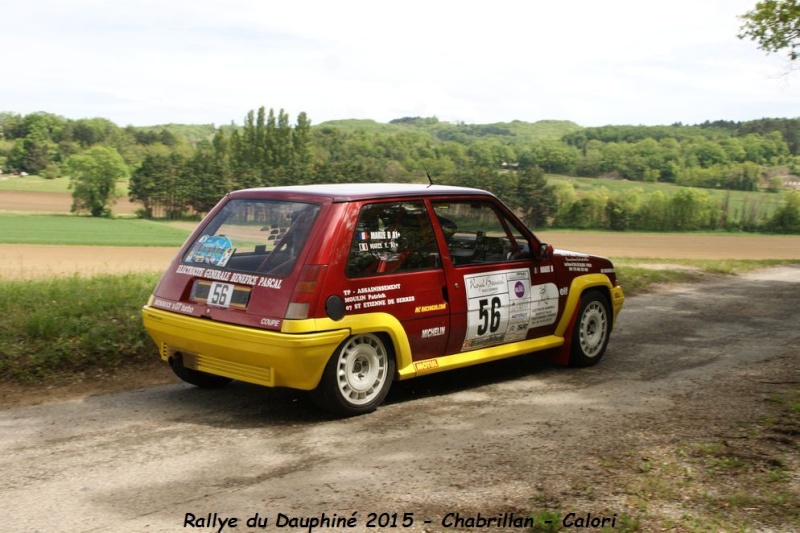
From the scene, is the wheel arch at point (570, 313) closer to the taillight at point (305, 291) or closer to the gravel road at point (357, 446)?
the gravel road at point (357, 446)

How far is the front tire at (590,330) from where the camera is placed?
820 centimetres

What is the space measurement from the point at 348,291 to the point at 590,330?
128 inches

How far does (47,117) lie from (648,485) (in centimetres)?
12720

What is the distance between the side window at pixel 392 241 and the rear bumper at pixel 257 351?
63cm

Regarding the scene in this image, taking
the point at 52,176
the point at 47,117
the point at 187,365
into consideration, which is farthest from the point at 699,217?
the point at 47,117

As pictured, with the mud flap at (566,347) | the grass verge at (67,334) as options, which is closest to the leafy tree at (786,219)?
the mud flap at (566,347)

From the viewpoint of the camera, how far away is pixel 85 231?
62312 mm

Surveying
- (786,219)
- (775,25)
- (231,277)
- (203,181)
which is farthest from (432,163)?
(231,277)

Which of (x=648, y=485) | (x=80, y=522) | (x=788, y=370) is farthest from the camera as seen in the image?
(x=788, y=370)

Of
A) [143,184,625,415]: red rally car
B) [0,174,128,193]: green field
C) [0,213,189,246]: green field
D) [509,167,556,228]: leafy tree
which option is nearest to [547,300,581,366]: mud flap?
[143,184,625,415]: red rally car

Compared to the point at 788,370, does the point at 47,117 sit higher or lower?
higher

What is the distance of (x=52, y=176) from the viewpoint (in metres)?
94.0

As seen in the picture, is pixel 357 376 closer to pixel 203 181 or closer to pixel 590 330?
pixel 590 330

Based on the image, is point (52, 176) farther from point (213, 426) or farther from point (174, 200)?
point (213, 426)
